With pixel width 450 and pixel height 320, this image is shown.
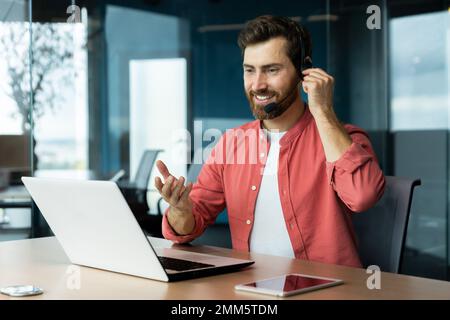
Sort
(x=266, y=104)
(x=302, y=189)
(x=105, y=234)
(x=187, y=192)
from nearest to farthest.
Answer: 1. (x=105, y=234)
2. (x=187, y=192)
3. (x=302, y=189)
4. (x=266, y=104)

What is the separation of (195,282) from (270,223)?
680 millimetres

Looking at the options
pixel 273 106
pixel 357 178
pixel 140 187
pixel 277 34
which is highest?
pixel 277 34

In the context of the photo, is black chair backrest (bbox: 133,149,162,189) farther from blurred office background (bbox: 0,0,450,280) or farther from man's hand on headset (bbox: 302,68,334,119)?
man's hand on headset (bbox: 302,68,334,119)

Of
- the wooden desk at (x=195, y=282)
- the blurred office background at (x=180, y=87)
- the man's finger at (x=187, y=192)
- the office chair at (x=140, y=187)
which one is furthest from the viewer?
the office chair at (x=140, y=187)

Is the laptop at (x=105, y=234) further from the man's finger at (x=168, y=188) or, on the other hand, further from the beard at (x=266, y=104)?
the beard at (x=266, y=104)

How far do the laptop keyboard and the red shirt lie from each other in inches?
15.1

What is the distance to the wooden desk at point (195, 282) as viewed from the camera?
4.95 feet

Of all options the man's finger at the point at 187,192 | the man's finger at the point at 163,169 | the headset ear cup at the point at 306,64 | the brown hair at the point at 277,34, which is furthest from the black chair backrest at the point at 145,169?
the man's finger at the point at 163,169

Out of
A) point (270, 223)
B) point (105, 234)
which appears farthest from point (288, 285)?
point (270, 223)

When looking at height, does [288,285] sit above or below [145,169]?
below

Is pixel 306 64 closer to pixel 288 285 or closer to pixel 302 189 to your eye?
pixel 302 189

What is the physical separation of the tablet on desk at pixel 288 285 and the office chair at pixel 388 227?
48cm

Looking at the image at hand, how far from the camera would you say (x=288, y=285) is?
157 cm

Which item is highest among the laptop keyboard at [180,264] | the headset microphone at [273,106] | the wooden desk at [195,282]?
the headset microphone at [273,106]
